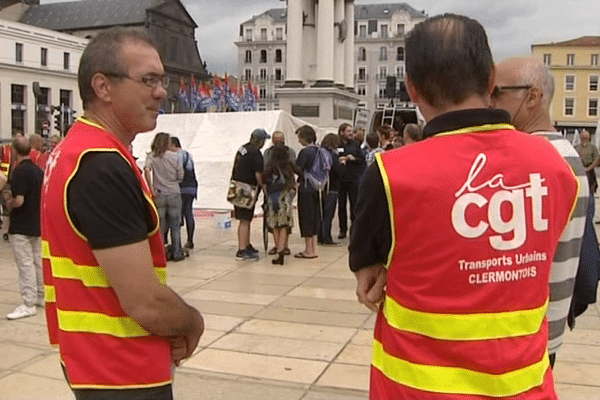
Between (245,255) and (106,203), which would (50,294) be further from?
(245,255)

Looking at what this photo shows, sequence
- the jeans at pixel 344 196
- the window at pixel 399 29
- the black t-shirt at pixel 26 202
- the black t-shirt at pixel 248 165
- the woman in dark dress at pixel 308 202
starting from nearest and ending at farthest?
the black t-shirt at pixel 26 202 < the black t-shirt at pixel 248 165 < the woman in dark dress at pixel 308 202 < the jeans at pixel 344 196 < the window at pixel 399 29

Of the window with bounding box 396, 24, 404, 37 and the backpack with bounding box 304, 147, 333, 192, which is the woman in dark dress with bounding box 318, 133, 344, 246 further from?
the window with bounding box 396, 24, 404, 37

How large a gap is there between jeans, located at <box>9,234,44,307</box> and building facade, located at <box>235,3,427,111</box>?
97.1 m

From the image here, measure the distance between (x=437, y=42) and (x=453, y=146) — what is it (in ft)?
0.97

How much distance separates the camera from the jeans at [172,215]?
10.3 metres

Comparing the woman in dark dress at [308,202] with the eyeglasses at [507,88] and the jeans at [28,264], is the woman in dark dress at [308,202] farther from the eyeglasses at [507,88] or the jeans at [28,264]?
the eyeglasses at [507,88]

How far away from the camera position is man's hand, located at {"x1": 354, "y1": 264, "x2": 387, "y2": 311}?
2016 millimetres

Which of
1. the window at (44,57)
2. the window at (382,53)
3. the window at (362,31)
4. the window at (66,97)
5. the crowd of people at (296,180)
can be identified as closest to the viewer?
the crowd of people at (296,180)

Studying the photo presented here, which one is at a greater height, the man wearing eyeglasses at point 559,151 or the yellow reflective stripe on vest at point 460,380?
the man wearing eyeglasses at point 559,151

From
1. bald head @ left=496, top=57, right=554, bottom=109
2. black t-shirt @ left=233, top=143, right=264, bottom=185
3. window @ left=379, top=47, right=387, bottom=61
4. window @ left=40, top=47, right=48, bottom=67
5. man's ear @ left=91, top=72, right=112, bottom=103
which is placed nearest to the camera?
man's ear @ left=91, top=72, right=112, bottom=103

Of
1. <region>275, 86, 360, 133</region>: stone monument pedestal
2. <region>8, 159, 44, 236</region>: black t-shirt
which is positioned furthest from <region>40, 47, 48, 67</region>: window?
<region>8, 159, 44, 236</region>: black t-shirt

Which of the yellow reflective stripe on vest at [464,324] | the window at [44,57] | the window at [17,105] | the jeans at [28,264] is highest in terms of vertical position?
the window at [44,57]

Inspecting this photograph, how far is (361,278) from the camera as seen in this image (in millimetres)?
2041

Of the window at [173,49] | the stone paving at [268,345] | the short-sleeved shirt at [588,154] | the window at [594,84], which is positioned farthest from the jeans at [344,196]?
the window at [173,49]
